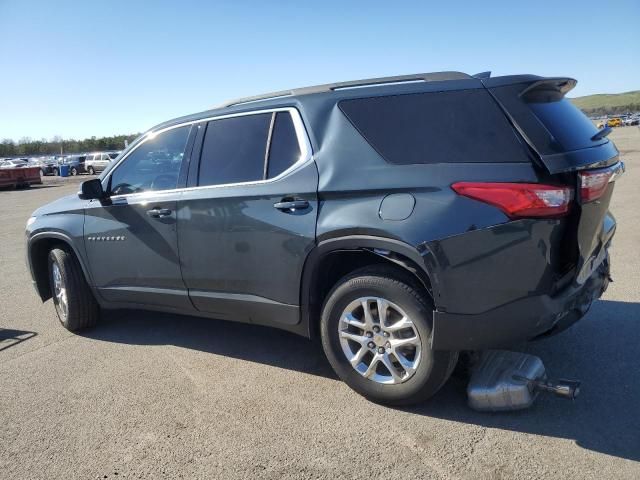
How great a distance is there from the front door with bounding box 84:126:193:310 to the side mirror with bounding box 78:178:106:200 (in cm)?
7

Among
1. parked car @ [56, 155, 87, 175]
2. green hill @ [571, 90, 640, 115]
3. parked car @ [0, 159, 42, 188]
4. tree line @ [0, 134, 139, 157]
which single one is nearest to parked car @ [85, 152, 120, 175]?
parked car @ [56, 155, 87, 175]

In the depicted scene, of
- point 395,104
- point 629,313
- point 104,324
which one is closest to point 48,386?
point 104,324

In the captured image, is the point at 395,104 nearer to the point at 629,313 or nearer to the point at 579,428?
the point at 579,428

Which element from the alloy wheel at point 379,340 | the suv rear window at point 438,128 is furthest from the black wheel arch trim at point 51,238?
the suv rear window at point 438,128

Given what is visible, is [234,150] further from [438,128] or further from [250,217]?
[438,128]

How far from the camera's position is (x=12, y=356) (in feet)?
14.4

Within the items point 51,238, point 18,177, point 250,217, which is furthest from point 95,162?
point 250,217

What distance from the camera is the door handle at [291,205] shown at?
10.8 ft

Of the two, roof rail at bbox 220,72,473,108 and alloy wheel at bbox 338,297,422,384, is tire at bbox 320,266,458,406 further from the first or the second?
roof rail at bbox 220,72,473,108

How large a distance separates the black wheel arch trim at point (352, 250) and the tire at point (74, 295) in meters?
2.39

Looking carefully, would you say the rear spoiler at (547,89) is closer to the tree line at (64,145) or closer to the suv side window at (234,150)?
the suv side window at (234,150)

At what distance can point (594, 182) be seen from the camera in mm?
2756

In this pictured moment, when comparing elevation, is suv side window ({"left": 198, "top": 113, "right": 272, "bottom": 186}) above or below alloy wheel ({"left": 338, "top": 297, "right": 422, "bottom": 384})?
above

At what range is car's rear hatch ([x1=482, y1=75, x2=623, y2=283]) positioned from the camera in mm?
2684
